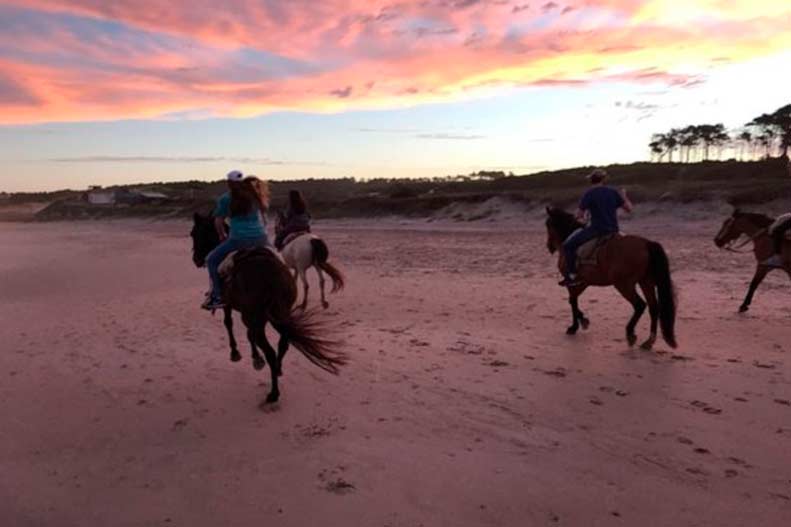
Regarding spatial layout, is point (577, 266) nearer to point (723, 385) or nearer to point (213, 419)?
point (723, 385)

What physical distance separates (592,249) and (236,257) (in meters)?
4.96

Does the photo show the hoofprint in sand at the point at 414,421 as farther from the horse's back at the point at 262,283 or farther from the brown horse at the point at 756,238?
the horse's back at the point at 262,283

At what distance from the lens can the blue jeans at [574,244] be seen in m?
9.00

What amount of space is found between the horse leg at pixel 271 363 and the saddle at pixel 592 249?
475 centimetres

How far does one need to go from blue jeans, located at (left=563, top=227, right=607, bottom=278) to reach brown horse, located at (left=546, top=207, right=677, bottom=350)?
15 centimetres

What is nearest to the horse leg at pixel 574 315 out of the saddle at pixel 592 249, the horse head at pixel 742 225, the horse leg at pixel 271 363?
the saddle at pixel 592 249

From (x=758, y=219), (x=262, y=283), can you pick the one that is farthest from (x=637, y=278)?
(x=262, y=283)

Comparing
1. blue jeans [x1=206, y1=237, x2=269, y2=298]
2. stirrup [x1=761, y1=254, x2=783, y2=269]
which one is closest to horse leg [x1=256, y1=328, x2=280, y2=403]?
blue jeans [x1=206, y1=237, x2=269, y2=298]

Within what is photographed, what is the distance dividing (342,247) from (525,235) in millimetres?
7676

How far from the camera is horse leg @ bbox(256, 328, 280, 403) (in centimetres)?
642

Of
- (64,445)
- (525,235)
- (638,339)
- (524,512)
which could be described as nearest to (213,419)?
(64,445)

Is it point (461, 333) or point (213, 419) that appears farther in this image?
point (461, 333)

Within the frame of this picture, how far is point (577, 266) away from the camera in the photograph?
913 centimetres

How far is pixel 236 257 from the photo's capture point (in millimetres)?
6961
